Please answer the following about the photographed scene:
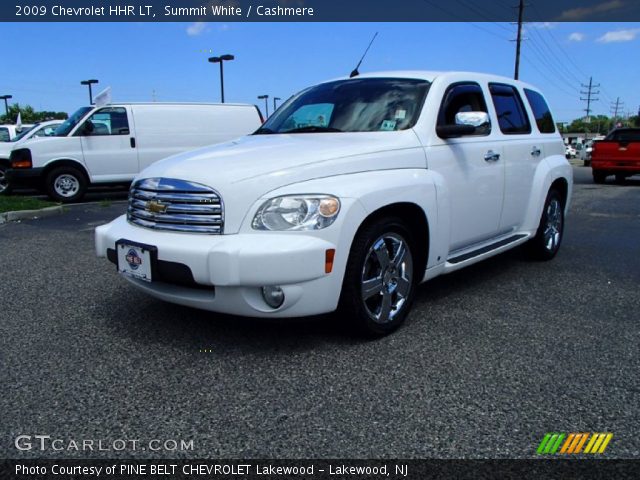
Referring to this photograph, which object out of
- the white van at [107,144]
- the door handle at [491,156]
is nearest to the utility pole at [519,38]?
the white van at [107,144]

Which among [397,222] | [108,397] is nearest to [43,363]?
[108,397]

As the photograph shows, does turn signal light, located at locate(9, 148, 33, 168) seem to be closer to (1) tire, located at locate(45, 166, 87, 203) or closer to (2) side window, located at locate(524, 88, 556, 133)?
(1) tire, located at locate(45, 166, 87, 203)

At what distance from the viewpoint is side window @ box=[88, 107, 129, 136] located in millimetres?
11086

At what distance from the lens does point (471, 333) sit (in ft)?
11.4

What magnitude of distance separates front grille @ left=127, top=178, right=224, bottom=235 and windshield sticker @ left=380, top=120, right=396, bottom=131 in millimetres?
1406

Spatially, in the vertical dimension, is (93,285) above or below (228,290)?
below

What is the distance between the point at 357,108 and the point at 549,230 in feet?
8.73

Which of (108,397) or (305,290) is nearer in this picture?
(108,397)

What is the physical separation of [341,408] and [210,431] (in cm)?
61

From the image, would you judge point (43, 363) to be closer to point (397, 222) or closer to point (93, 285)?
point (93, 285)

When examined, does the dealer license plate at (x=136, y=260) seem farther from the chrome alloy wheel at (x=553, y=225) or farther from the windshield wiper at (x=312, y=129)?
the chrome alloy wheel at (x=553, y=225)

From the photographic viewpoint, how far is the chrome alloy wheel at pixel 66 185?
11.0m

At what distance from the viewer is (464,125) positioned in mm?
3715

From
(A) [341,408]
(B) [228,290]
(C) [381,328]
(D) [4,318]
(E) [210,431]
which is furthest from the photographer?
(D) [4,318]
